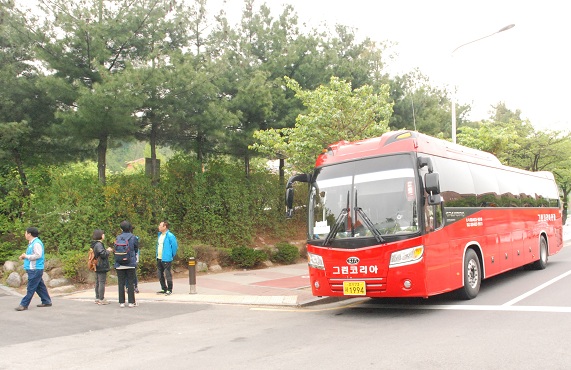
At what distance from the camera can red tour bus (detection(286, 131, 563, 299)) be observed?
337 inches

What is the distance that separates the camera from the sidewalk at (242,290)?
36.8ft

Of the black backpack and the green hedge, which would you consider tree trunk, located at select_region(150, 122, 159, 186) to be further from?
the black backpack

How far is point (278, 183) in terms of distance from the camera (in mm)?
22000

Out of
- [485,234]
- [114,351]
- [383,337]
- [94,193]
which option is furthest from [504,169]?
[94,193]

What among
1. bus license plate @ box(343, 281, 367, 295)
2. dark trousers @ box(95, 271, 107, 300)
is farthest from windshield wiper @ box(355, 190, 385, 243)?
dark trousers @ box(95, 271, 107, 300)

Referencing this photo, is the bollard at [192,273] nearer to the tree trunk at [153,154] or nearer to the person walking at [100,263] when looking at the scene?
the person walking at [100,263]

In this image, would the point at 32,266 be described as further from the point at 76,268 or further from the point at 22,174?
the point at 22,174

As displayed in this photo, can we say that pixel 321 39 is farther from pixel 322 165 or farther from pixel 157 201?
pixel 322 165

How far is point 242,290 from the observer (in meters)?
13.0

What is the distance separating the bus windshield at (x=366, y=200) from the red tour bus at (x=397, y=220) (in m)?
0.02

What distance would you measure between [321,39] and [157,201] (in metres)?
9.55

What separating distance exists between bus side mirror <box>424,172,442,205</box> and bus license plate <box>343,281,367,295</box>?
1865mm

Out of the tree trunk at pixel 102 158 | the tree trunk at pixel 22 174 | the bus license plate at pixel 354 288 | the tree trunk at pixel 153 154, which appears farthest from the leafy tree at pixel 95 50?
the bus license plate at pixel 354 288

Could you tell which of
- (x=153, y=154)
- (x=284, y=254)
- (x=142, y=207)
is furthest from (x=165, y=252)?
(x=284, y=254)
